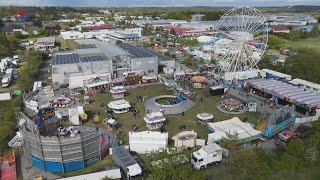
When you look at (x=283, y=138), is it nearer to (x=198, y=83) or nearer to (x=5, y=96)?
(x=198, y=83)

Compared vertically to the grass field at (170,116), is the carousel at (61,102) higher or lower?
higher

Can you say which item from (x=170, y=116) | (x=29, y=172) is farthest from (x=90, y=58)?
(x=29, y=172)

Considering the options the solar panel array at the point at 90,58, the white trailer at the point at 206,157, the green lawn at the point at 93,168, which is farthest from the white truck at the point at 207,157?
the solar panel array at the point at 90,58

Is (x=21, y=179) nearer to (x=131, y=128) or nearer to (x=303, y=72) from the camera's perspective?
(x=131, y=128)

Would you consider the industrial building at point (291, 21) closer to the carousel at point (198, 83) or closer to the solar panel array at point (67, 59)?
the carousel at point (198, 83)

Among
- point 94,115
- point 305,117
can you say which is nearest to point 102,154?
point 94,115
